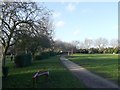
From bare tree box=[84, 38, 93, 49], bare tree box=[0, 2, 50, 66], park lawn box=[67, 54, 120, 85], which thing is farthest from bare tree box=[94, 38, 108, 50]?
bare tree box=[0, 2, 50, 66]

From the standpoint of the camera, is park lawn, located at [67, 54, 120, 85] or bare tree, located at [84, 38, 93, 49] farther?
bare tree, located at [84, 38, 93, 49]

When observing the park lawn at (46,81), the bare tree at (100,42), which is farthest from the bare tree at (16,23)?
the bare tree at (100,42)

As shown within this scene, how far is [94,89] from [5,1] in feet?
44.2

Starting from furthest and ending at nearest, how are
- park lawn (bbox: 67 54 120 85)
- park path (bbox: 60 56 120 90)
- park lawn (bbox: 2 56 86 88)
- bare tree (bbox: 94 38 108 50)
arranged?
bare tree (bbox: 94 38 108 50) → park lawn (bbox: 67 54 120 85) → park lawn (bbox: 2 56 86 88) → park path (bbox: 60 56 120 90)

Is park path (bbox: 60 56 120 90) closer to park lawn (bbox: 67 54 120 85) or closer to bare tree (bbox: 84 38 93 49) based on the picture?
park lawn (bbox: 67 54 120 85)

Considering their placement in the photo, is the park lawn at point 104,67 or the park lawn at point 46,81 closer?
the park lawn at point 46,81

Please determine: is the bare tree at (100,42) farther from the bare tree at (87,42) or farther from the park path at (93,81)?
the park path at (93,81)

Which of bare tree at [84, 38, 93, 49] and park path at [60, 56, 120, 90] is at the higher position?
bare tree at [84, 38, 93, 49]

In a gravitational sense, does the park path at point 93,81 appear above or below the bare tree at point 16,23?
below

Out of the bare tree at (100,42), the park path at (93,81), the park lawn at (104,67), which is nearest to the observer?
the park path at (93,81)

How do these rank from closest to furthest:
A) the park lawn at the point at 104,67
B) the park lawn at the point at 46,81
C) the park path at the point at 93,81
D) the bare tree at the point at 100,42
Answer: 1. the park path at the point at 93,81
2. the park lawn at the point at 46,81
3. the park lawn at the point at 104,67
4. the bare tree at the point at 100,42

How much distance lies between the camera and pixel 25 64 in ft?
111

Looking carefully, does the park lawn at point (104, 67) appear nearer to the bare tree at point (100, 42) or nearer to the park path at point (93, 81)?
the park path at point (93, 81)

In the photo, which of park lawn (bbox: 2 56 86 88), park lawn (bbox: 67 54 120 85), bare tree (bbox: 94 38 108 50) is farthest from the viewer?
bare tree (bbox: 94 38 108 50)
